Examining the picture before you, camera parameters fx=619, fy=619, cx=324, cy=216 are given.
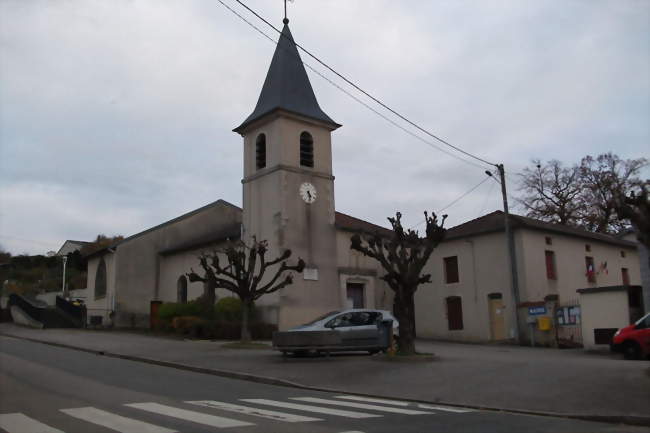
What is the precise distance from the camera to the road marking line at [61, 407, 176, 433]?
748cm

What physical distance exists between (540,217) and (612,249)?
9518 millimetres

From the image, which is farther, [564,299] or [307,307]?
[564,299]

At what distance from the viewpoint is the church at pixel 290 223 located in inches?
1147

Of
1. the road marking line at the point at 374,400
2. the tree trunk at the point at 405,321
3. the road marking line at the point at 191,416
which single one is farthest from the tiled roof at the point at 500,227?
the road marking line at the point at 191,416

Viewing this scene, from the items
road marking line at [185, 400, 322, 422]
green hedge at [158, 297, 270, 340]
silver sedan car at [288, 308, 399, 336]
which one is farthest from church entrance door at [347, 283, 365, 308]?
road marking line at [185, 400, 322, 422]

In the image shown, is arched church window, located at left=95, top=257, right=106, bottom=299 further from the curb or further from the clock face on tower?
the clock face on tower

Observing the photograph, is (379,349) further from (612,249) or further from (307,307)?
(612,249)

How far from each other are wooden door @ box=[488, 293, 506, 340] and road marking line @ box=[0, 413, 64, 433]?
23.5 metres

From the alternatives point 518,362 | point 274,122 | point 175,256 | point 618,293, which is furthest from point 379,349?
point 175,256

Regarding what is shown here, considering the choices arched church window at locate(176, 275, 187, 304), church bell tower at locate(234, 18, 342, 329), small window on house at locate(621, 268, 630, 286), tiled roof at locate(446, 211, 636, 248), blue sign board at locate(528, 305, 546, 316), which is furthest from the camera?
arched church window at locate(176, 275, 187, 304)

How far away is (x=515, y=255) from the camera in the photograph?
28.8 meters

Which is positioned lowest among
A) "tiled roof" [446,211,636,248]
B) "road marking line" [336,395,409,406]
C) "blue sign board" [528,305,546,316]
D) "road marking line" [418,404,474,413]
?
"road marking line" [418,404,474,413]

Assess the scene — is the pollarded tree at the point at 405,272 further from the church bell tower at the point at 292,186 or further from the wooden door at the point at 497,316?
the wooden door at the point at 497,316

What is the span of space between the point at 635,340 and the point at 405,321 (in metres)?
6.75
